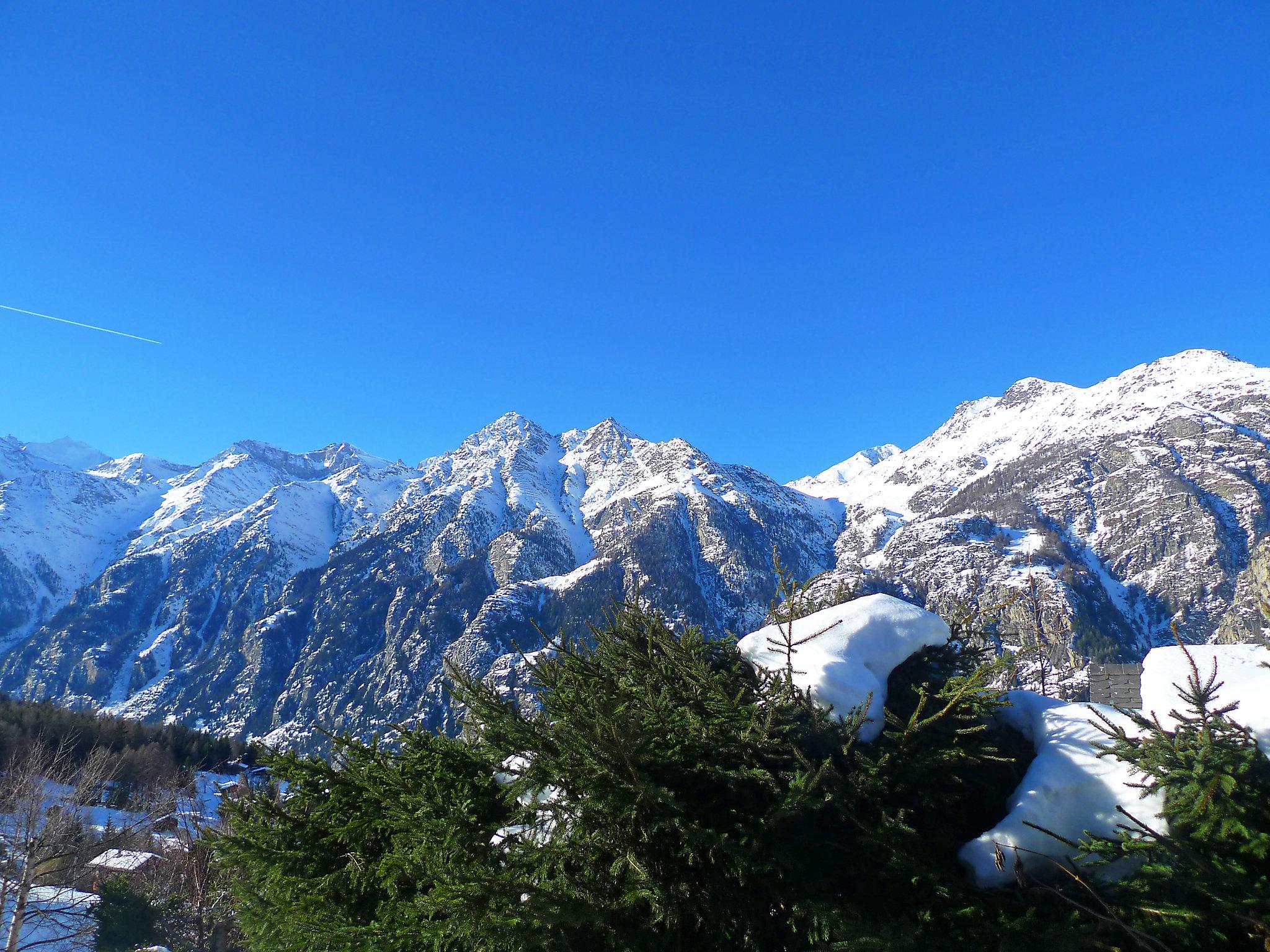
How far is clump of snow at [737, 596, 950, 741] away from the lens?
586 centimetres

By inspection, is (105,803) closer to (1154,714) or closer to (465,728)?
(465,728)

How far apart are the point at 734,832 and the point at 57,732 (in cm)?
11198

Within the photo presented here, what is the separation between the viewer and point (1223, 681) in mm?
4801

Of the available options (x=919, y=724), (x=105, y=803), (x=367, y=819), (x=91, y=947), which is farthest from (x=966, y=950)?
(x=105, y=803)

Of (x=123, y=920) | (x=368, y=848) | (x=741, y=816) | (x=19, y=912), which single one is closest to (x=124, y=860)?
(x=123, y=920)

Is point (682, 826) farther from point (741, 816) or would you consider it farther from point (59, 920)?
point (59, 920)

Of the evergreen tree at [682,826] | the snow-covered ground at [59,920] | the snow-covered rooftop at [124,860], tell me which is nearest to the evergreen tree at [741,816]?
the evergreen tree at [682,826]

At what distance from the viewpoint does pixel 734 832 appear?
203 inches

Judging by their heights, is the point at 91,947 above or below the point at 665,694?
below

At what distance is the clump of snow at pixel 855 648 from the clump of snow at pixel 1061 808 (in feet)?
3.80

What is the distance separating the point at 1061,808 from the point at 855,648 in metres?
1.97

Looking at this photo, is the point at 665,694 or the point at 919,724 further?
the point at 665,694

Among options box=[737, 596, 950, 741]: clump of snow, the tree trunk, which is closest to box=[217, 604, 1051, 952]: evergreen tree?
box=[737, 596, 950, 741]: clump of snow

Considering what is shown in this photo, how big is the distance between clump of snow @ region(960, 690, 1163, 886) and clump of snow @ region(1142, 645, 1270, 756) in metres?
0.56
